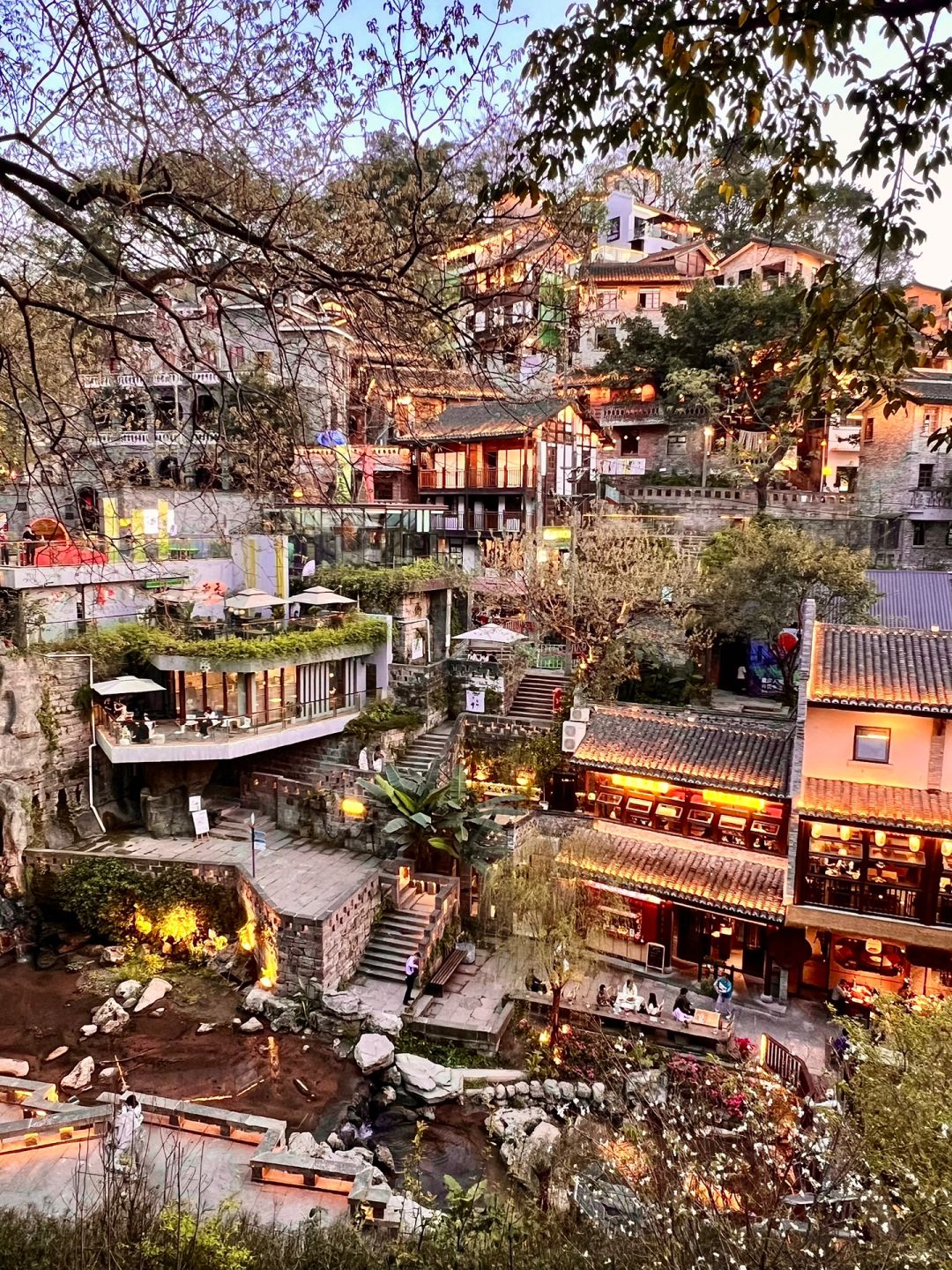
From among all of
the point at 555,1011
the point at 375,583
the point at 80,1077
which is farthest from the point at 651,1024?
the point at 375,583

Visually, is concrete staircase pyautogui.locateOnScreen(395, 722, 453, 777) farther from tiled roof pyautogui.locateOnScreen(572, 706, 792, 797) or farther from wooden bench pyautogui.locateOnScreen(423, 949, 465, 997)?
wooden bench pyautogui.locateOnScreen(423, 949, 465, 997)

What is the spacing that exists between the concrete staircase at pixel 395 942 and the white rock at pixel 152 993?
4176mm

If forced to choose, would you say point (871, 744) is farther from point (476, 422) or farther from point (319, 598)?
point (476, 422)

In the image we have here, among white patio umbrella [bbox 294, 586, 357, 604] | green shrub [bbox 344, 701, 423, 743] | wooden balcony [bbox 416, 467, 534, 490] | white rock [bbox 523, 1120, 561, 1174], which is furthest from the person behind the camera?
wooden balcony [bbox 416, 467, 534, 490]

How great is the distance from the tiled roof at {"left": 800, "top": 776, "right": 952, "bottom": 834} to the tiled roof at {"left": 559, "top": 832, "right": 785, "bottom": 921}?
1.87 m

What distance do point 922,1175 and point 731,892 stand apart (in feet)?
30.9

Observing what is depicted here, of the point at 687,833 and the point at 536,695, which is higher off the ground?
the point at 536,695

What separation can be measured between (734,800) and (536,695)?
8850mm

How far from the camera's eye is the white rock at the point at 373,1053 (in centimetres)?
1403

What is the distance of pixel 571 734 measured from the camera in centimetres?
2009

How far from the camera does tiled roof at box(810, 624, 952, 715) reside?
50.4ft

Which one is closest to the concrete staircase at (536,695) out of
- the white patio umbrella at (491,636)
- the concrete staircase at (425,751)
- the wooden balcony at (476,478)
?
the white patio umbrella at (491,636)

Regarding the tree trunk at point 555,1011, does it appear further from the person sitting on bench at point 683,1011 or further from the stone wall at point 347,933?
the stone wall at point 347,933

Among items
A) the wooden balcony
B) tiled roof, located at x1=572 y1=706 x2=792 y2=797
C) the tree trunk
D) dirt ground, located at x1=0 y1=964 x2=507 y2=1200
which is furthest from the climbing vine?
the wooden balcony
